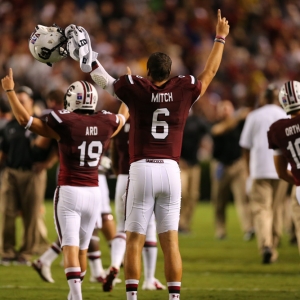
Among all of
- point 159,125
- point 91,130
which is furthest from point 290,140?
point 91,130

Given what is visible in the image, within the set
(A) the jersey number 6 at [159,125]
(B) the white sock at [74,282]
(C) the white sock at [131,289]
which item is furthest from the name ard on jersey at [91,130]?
(C) the white sock at [131,289]

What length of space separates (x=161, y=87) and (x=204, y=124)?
8448 mm

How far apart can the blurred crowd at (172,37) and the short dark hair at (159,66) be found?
12.6m

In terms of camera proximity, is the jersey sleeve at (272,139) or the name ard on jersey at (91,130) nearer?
the name ard on jersey at (91,130)

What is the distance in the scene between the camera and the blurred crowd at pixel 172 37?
786 inches

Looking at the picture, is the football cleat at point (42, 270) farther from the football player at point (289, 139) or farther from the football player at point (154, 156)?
the football player at point (289, 139)

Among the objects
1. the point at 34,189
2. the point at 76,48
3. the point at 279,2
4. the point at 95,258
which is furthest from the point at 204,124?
the point at 279,2

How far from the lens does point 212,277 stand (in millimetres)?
9406

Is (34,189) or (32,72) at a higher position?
(32,72)

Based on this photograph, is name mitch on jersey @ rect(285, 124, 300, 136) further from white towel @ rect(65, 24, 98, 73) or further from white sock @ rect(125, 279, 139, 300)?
white sock @ rect(125, 279, 139, 300)

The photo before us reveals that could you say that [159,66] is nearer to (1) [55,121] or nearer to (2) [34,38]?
(1) [55,121]

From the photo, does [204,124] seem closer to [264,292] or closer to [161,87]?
[264,292]

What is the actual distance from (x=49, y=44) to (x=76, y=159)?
99 cm

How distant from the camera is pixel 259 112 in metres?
10.9
